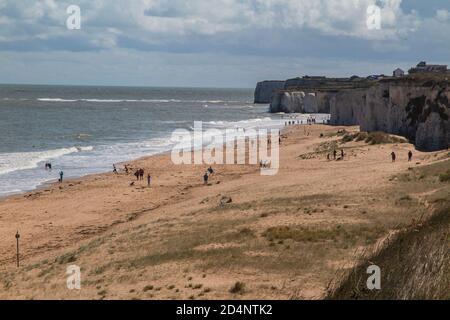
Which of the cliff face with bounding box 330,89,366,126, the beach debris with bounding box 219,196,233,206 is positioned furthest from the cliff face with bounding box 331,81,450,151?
the beach debris with bounding box 219,196,233,206

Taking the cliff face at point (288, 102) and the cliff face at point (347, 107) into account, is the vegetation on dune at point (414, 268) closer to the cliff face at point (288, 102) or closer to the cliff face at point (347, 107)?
the cliff face at point (347, 107)

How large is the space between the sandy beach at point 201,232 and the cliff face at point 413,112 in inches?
286

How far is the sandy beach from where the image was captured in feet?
50.6

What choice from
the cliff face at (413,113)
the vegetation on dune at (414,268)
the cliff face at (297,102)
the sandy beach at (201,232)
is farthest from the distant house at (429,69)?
the vegetation on dune at (414,268)

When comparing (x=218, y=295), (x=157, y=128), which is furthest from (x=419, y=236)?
(x=157, y=128)

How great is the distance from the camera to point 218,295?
14.1m

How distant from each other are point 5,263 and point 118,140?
50290 millimetres

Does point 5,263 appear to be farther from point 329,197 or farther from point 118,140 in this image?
point 118,140

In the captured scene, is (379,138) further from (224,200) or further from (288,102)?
(288,102)

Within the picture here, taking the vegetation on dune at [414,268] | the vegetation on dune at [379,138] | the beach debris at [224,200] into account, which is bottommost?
the beach debris at [224,200]

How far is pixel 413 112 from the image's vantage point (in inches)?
2094

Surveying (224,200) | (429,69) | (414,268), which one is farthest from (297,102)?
(414,268)

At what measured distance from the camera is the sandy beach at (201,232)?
50.6ft

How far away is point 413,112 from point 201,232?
37417mm
